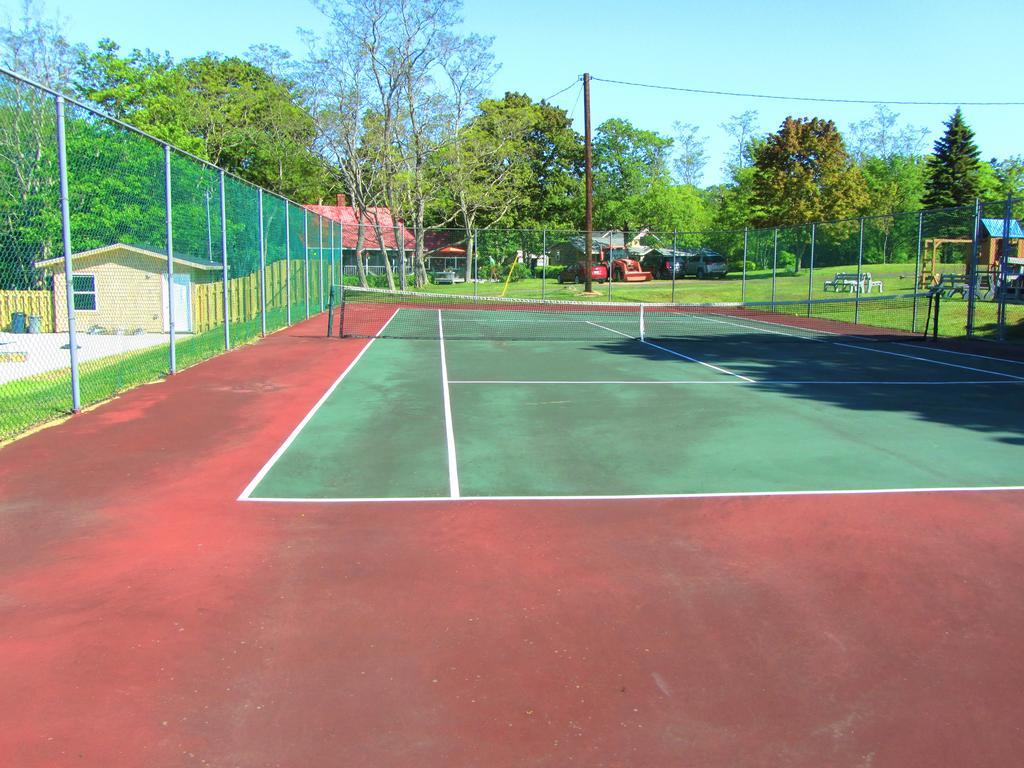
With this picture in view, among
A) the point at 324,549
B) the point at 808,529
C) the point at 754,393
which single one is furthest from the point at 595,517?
the point at 754,393

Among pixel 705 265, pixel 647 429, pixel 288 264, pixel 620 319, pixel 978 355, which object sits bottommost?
pixel 647 429

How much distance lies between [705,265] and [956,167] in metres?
21.5

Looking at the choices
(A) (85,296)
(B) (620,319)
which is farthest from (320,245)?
(B) (620,319)

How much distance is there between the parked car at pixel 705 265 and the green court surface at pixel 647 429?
38689 mm

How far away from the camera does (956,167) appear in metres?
59.2

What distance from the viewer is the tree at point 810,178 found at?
5369cm

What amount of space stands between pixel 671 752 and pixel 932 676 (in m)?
1.51

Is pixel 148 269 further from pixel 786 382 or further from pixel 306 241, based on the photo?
pixel 786 382

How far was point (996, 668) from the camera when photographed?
3.95 meters

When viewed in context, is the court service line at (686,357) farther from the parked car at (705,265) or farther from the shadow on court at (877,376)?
the parked car at (705,265)

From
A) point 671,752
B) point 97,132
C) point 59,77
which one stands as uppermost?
point 59,77

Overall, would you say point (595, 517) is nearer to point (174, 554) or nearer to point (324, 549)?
point (324, 549)

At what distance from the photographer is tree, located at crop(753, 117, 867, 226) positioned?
176 feet

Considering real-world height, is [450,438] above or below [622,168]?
below
